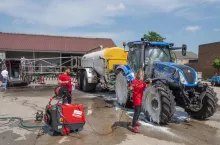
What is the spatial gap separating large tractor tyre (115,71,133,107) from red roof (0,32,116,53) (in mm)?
17121

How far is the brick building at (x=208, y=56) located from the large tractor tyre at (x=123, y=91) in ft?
78.4

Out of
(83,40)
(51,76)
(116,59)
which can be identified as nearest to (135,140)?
(116,59)

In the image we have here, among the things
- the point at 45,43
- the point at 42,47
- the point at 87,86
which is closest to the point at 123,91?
the point at 87,86

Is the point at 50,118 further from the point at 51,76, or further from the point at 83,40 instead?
the point at 83,40

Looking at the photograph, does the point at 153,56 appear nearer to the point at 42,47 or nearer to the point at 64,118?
the point at 64,118

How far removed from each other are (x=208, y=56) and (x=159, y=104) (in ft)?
91.1

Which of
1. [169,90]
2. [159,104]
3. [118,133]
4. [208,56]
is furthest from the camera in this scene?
[208,56]

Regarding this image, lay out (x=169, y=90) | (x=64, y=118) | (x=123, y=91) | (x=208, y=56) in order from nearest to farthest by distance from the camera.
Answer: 1. (x=64, y=118)
2. (x=169, y=90)
3. (x=123, y=91)
4. (x=208, y=56)

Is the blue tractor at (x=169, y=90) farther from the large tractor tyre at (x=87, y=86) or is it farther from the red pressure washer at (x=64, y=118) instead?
the large tractor tyre at (x=87, y=86)

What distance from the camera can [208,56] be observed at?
100 feet

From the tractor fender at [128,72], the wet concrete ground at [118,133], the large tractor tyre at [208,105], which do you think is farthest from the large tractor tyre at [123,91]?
the large tractor tyre at [208,105]

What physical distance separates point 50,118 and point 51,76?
1311cm

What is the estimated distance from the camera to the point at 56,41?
26.6 m

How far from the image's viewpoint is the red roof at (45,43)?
2395 centimetres
